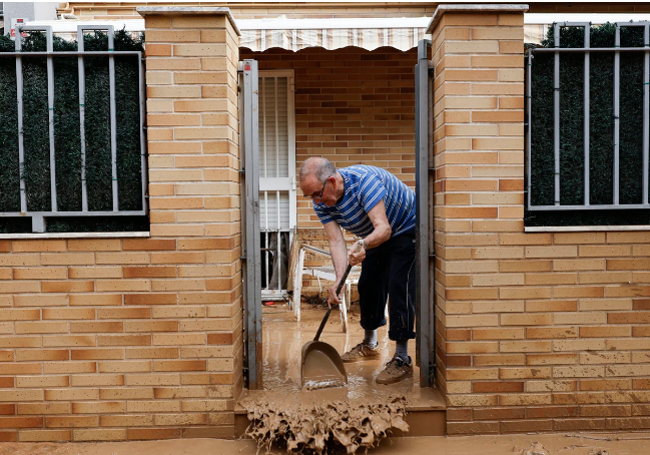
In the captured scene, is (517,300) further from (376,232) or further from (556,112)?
(556,112)

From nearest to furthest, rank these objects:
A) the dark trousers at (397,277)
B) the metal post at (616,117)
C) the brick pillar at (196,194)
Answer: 1. the brick pillar at (196,194)
2. the metal post at (616,117)
3. the dark trousers at (397,277)

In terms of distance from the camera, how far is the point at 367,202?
3717mm

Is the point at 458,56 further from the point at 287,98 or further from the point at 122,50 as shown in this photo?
the point at 287,98

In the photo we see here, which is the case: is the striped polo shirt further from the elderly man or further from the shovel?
the shovel

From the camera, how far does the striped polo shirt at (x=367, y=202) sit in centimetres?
374

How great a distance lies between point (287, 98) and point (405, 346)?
4128 millimetres

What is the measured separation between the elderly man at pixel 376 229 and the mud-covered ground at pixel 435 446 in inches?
24.5

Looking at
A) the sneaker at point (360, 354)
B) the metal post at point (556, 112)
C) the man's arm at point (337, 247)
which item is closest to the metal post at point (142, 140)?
the man's arm at point (337, 247)

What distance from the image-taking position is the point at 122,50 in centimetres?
330

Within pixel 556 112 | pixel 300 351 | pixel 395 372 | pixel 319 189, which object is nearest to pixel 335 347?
pixel 300 351

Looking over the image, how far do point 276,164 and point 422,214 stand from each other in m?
3.93

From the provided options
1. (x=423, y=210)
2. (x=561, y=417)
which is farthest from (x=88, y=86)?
(x=561, y=417)

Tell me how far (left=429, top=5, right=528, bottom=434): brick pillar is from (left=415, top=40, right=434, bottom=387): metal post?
0.63ft

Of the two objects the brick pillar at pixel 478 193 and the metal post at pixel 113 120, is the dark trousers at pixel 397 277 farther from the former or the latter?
the metal post at pixel 113 120
